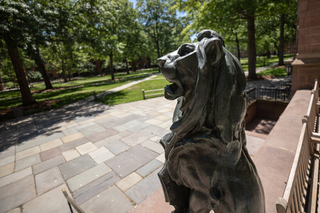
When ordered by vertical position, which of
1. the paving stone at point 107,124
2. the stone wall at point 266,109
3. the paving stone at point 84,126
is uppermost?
the paving stone at point 84,126

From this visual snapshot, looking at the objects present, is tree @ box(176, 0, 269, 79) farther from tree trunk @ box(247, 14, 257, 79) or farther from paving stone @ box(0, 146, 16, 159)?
paving stone @ box(0, 146, 16, 159)

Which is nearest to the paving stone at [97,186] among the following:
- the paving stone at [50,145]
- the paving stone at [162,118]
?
the paving stone at [50,145]

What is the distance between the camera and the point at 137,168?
4664 mm

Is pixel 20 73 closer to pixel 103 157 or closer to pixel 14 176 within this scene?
pixel 14 176

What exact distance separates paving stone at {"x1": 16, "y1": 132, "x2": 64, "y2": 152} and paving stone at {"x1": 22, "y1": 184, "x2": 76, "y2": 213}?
358 centimetres

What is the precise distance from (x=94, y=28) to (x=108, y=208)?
13223 millimetres

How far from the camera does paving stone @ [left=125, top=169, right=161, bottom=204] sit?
12.0ft

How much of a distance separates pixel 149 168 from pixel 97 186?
1.36 metres

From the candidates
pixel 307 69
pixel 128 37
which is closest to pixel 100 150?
pixel 307 69

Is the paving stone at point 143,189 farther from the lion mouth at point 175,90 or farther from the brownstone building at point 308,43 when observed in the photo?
the brownstone building at point 308,43

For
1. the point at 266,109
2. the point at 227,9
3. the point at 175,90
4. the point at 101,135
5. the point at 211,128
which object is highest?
the point at 227,9

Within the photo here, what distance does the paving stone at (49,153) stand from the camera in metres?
5.71

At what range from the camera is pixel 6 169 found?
5.23m

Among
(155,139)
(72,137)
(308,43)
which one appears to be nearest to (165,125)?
(155,139)
